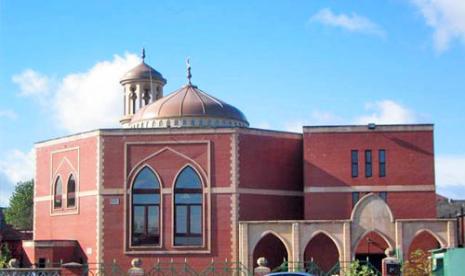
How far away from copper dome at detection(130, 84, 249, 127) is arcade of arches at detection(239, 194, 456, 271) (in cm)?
795

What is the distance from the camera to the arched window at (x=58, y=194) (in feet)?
149

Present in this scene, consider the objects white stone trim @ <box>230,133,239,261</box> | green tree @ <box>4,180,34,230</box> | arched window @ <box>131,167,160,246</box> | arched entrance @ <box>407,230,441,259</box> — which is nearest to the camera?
arched entrance @ <box>407,230,441,259</box>

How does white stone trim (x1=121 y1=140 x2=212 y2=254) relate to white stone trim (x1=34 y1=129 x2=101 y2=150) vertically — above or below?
below

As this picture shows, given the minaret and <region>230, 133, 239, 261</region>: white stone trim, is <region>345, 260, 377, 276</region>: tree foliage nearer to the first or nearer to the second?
<region>230, 133, 239, 261</region>: white stone trim

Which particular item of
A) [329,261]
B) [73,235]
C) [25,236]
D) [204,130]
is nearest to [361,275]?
[329,261]

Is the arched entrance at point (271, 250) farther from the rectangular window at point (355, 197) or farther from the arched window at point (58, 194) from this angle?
the arched window at point (58, 194)

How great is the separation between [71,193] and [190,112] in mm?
7407

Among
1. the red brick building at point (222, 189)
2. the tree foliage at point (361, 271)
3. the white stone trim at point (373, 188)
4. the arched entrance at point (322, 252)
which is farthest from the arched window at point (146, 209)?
the tree foliage at point (361, 271)

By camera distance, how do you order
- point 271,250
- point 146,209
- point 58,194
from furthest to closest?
point 58,194 → point 146,209 → point 271,250

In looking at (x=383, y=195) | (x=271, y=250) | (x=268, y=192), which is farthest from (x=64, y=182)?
(x=383, y=195)

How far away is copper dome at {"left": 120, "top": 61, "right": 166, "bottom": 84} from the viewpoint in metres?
55.7

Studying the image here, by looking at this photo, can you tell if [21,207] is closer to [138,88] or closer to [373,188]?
[138,88]

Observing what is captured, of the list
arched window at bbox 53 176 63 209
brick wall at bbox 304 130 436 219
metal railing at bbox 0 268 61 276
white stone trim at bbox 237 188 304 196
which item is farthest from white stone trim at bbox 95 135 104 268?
metal railing at bbox 0 268 61 276

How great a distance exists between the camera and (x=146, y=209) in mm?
41969
